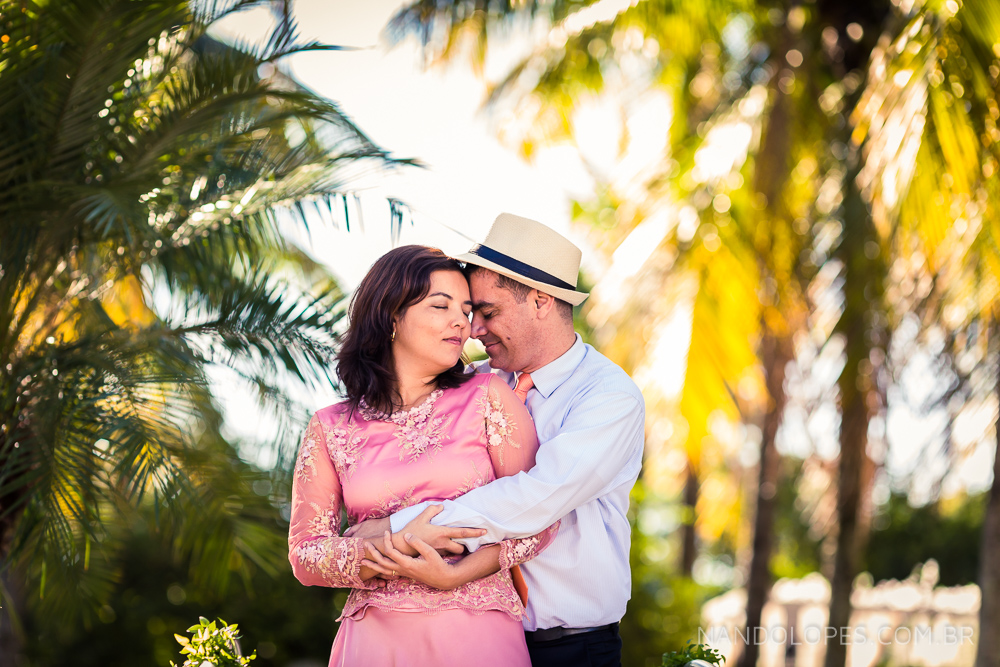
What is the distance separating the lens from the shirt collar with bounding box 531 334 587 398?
288 centimetres

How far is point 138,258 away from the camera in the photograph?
425 cm

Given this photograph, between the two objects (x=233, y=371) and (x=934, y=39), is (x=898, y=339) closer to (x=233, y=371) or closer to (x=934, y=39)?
(x=934, y=39)

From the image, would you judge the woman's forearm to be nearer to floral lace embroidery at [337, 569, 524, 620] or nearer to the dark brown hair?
floral lace embroidery at [337, 569, 524, 620]

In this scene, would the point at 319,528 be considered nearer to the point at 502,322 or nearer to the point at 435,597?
the point at 435,597

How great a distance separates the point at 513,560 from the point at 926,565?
14.7 metres

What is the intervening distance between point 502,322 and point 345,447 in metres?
0.75

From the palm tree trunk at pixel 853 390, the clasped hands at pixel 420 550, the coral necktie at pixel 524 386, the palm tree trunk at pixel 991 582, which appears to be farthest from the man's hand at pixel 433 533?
the palm tree trunk at pixel 853 390

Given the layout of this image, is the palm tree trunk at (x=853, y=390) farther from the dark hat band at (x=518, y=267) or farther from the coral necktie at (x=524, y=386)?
the coral necktie at (x=524, y=386)

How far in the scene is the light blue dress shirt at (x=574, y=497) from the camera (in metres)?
2.32

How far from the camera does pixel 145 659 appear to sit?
7.55 meters

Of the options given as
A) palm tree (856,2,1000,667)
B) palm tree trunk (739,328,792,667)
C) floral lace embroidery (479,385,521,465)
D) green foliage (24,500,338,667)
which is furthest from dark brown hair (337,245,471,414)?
green foliage (24,500,338,667)

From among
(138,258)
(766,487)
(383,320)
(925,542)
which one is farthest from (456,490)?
(925,542)

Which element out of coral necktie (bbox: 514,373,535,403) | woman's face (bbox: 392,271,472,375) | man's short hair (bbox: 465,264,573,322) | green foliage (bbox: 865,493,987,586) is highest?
man's short hair (bbox: 465,264,573,322)

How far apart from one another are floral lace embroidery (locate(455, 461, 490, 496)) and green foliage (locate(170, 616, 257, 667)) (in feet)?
3.02
